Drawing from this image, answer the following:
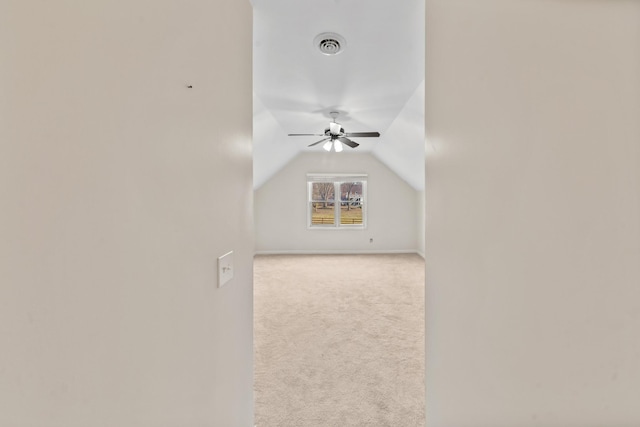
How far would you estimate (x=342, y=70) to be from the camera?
2562mm

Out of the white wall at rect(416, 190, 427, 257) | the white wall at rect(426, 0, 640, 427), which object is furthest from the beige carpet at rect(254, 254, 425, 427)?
the white wall at rect(416, 190, 427, 257)

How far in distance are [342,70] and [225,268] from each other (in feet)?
6.90

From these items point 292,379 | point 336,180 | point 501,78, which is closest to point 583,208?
point 501,78

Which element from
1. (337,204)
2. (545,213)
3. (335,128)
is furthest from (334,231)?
(545,213)

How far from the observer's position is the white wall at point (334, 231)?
6.90 metres

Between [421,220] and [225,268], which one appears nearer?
[225,268]

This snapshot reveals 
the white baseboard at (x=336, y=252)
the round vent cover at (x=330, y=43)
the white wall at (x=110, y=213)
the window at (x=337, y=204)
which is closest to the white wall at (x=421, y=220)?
the white baseboard at (x=336, y=252)

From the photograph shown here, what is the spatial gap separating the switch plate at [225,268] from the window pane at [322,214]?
5.86 m

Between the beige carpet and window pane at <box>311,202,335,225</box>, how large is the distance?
98.1 inches

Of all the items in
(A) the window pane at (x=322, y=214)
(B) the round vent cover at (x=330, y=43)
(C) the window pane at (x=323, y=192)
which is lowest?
(A) the window pane at (x=322, y=214)

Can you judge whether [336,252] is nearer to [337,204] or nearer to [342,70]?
[337,204]

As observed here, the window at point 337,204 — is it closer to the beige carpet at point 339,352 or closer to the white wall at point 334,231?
the white wall at point 334,231

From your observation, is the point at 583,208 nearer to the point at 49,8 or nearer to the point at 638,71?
the point at 638,71

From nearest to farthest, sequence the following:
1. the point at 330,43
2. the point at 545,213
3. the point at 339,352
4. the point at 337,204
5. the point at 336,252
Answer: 1. the point at 545,213
2. the point at 330,43
3. the point at 339,352
4. the point at 336,252
5. the point at 337,204
